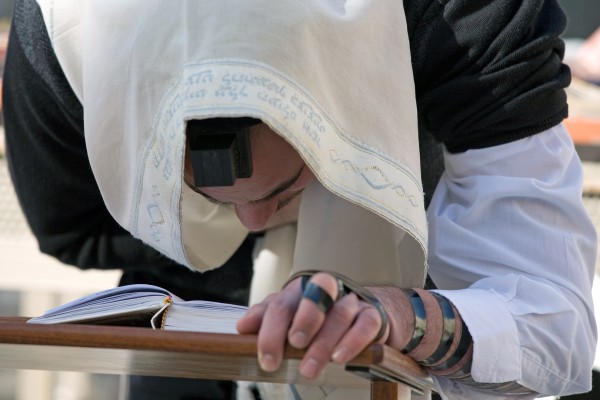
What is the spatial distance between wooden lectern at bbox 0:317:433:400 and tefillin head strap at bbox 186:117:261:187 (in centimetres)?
21

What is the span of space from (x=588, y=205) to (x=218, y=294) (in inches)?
48.3

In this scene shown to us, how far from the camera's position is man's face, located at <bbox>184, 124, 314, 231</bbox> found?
1180 mm

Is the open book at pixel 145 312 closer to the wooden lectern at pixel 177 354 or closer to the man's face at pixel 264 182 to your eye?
the wooden lectern at pixel 177 354

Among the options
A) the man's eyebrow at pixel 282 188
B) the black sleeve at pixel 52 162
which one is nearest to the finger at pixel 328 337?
the man's eyebrow at pixel 282 188

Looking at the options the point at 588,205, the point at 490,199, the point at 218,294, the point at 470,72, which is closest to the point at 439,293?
the point at 490,199

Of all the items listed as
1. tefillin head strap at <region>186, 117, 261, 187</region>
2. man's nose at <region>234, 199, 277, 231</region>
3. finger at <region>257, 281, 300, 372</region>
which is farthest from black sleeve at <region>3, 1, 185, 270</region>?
finger at <region>257, 281, 300, 372</region>

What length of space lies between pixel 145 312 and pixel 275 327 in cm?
23

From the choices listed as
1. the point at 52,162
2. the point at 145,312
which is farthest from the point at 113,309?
the point at 52,162

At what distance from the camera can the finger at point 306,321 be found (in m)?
0.85

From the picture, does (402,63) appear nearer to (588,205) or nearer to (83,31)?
(83,31)

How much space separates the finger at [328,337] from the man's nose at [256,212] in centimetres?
44

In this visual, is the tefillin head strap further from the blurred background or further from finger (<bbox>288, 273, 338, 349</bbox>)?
the blurred background

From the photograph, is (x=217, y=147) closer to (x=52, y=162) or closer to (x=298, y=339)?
(x=298, y=339)

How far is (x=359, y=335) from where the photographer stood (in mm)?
861
